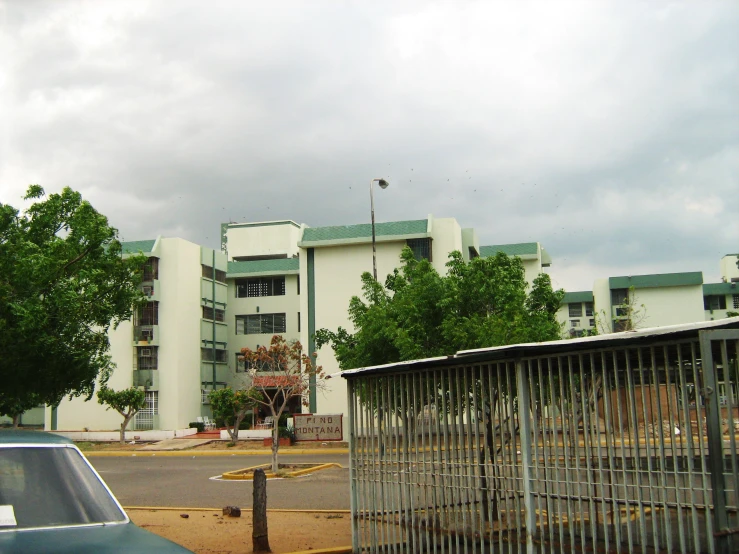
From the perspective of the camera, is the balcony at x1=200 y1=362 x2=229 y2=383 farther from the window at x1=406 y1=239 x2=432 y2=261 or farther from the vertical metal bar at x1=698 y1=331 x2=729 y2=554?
the vertical metal bar at x1=698 y1=331 x2=729 y2=554

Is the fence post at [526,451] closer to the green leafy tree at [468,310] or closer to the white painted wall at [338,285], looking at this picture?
the green leafy tree at [468,310]

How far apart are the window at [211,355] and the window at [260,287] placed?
417 centimetres

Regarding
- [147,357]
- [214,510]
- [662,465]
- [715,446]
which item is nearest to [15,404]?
[214,510]

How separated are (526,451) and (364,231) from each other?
1329 inches

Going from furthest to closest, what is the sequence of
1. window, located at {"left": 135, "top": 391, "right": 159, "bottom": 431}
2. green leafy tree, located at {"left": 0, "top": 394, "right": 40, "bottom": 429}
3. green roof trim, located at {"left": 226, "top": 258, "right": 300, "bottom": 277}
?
green roof trim, located at {"left": 226, "top": 258, "right": 300, "bottom": 277}
window, located at {"left": 135, "top": 391, "right": 159, "bottom": 431}
green leafy tree, located at {"left": 0, "top": 394, "right": 40, "bottom": 429}

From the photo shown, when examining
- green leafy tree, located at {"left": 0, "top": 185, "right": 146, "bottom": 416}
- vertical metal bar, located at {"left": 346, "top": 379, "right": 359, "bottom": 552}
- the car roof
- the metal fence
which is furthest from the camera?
green leafy tree, located at {"left": 0, "top": 185, "right": 146, "bottom": 416}

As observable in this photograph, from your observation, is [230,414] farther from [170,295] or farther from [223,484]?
[223,484]

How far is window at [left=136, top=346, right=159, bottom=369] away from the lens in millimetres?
44062

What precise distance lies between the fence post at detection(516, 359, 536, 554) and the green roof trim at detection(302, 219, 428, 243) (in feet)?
108

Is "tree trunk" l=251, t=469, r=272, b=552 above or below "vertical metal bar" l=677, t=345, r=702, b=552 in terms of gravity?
below

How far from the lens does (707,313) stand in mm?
64750

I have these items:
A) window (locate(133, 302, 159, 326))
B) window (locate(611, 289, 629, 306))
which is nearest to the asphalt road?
window (locate(133, 302, 159, 326))

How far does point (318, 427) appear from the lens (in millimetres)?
34031

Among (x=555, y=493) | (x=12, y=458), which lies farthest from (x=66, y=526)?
(x=555, y=493)
